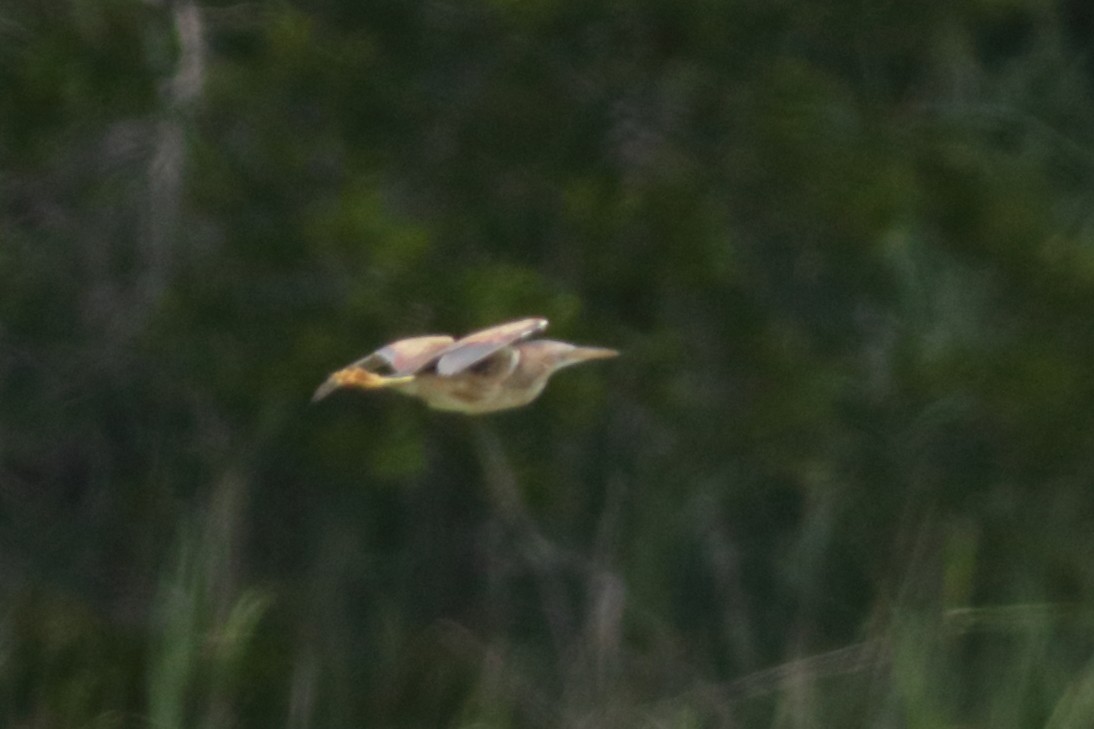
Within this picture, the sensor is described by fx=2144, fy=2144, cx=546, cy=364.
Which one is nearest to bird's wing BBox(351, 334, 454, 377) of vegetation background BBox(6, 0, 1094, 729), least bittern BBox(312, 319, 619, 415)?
least bittern BBox(312, 319, 619, 415)

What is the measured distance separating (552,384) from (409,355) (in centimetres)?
67

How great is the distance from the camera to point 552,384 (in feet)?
9.89

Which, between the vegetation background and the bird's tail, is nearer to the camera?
the bird's tail

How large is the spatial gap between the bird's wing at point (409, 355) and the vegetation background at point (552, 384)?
0.80 feet

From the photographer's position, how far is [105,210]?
146 inches

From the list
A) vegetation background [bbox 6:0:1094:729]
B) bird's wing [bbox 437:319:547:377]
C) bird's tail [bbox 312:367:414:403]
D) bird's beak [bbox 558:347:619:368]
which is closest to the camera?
bird's wing [bbox 437:319:547:377]

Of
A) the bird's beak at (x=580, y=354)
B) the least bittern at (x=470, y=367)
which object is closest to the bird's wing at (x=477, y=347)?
the least bittern at (x=470, y=367)

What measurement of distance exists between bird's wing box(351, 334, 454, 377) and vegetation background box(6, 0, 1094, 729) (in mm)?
244

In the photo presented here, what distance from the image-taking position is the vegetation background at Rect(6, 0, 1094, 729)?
2.98 metres

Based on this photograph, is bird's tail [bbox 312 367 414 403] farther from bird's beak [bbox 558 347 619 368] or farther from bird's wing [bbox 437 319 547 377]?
bird's beak [bbox 558 347 619 368]

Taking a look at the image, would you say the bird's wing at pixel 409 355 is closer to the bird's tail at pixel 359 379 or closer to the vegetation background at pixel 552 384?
the bird's tail at pixel 359 379

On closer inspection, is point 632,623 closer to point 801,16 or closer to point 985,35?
point 801,16

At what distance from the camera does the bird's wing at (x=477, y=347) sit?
2.25 m

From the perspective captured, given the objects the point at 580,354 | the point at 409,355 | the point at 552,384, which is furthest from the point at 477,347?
the point at 552,384
